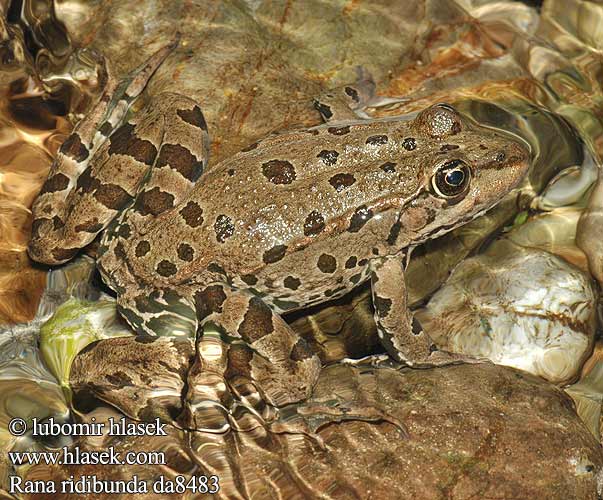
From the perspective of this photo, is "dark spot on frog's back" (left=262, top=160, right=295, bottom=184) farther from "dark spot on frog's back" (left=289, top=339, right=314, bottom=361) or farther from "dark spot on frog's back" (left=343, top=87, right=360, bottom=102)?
"dark spot on frog's back" (left=343, top=87, right=360, bottom=102)

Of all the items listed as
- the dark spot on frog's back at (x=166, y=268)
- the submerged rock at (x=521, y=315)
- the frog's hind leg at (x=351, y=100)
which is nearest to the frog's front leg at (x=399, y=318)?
the submerged rock at (x=521, y=315)

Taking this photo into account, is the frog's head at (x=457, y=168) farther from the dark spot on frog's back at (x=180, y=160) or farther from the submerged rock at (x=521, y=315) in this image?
the dark spot on frog's back at (x=180, y=160)

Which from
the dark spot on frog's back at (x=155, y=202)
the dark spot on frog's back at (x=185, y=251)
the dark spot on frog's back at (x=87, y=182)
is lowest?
the dark spot on frog's back at (x=185, y=251)

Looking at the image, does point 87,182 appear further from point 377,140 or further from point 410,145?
point 410,145

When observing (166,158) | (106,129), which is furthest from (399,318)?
(106,129)

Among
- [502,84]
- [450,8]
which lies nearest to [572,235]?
[502,84]

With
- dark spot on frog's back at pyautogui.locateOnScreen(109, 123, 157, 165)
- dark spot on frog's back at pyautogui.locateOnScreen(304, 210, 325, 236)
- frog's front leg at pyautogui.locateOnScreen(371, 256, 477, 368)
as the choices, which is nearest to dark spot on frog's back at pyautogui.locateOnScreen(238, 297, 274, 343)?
dark spot on frog's back at pyautogui.locateOnScreen(304, 210, 325, 236)

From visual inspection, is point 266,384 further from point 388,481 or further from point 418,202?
point 418,202
